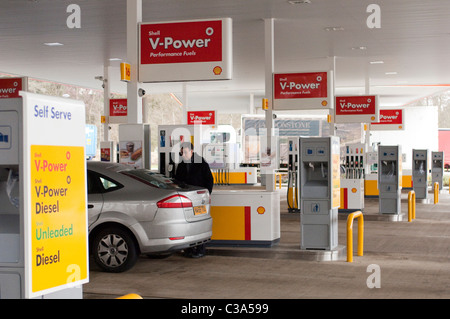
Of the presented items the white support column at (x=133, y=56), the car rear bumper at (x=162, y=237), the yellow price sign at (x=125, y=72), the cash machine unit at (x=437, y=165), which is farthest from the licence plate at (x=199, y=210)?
the cash machine unit at (x=437, y=165)

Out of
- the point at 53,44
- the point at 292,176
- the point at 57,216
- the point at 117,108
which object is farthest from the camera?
the point at 117,108

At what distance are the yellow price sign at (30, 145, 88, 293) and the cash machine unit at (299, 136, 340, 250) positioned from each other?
255 inches

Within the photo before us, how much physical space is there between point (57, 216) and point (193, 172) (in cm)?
634

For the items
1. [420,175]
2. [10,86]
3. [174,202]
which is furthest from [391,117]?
[174,202]

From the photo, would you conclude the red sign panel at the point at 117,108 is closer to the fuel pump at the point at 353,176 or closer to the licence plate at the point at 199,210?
the fuel pump at the point at 353,176

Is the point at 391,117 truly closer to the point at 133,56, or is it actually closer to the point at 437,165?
the point at 437,165

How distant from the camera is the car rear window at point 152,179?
28.7 ft

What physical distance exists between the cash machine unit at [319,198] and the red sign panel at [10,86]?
6.40m

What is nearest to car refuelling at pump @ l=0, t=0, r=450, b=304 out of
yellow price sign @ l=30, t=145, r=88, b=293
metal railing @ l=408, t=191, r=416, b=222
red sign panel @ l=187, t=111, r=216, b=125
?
yellow price sign @ l=30, t=145, r=88, b=293

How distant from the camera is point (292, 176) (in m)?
17.0

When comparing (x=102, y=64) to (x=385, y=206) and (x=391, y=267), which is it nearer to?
(x=385, y=206)

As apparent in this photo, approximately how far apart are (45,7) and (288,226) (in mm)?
6747

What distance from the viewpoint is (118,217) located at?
8.49 metres

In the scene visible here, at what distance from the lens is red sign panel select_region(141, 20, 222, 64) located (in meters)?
9.38
